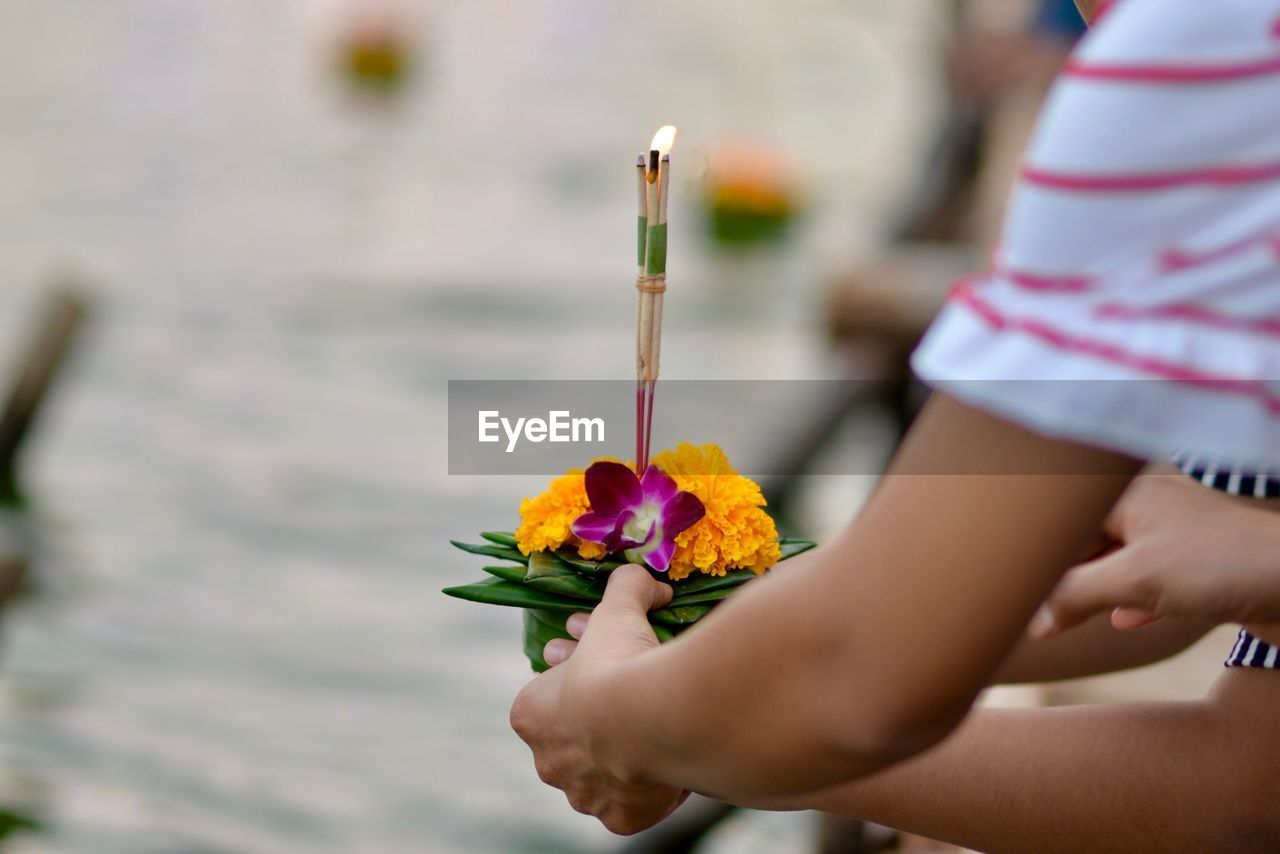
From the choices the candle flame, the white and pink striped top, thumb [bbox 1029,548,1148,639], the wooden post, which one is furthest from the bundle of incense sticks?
the wooden post

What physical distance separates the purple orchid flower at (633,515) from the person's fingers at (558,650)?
0.08 meters

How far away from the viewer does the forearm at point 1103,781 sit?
1.26 meters

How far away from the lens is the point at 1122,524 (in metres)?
1.17

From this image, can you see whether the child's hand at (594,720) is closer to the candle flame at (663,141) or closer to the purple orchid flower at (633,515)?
the purple orchid flower at (633,515)

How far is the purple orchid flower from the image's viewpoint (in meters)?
1.28

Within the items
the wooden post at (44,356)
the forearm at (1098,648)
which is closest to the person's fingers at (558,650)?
the forearm at (1098,648)

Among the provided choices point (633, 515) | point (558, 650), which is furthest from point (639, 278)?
point (558, 650)

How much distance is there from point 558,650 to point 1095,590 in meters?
0.41

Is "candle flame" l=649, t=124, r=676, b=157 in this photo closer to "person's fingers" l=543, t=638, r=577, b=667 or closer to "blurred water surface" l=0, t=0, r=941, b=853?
"blurred water surface" l=0, t=0, r=941, b=853

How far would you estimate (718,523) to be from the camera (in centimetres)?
130

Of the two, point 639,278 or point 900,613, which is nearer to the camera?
point 900,613

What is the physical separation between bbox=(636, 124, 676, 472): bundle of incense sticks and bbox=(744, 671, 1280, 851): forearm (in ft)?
1.19

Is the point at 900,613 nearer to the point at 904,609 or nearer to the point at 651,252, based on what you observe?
the point at 904,609

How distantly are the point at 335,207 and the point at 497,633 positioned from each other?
861 centimetres
